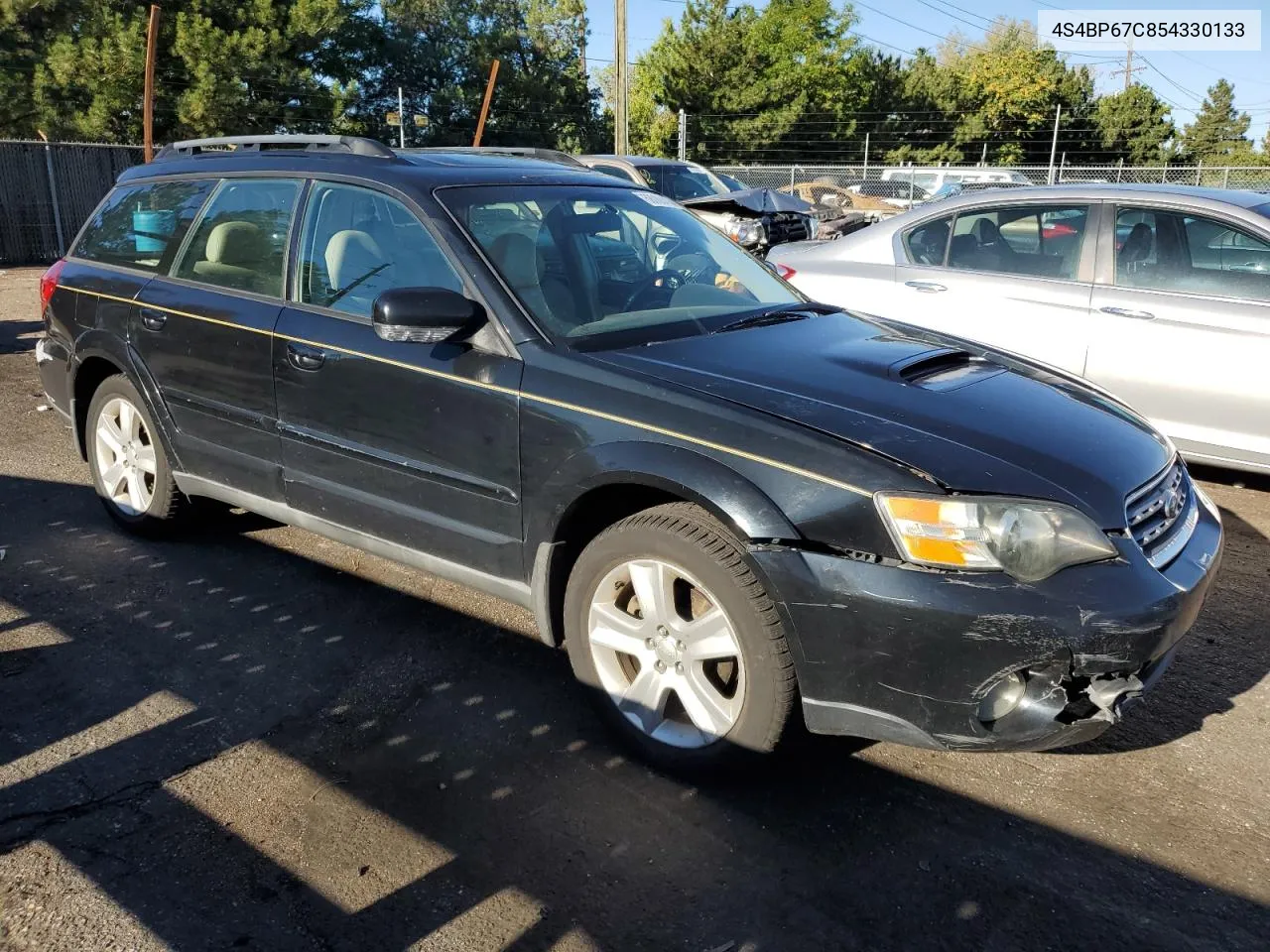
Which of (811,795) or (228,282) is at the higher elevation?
(228,282)

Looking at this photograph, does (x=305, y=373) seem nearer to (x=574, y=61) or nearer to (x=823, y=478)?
(x=823, y=478)

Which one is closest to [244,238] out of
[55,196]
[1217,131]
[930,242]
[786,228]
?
[930,242]

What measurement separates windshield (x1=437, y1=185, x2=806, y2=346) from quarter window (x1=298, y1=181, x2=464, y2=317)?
0.40 ft

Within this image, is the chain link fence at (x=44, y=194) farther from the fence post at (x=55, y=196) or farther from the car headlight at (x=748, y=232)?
the car headlight at (x=748, y=232)

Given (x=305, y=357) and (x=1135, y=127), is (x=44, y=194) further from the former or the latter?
(x=1135, y=127)

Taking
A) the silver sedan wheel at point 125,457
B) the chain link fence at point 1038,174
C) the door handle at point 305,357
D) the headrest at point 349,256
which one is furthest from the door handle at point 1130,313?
the chain link fence at point 1038,174

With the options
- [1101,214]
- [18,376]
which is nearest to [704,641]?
[1101,214]

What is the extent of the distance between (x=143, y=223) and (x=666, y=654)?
11.2 ft

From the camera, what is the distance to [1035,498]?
254 cm

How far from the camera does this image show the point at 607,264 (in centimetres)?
370

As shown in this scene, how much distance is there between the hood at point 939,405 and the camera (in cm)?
262

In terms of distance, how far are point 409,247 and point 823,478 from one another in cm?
181

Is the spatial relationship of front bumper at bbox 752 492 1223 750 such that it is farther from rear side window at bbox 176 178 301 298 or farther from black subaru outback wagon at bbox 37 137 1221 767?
rear side window at bbox 176 178 301 298

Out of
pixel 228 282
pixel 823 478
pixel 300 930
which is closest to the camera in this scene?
pixel 300 930
